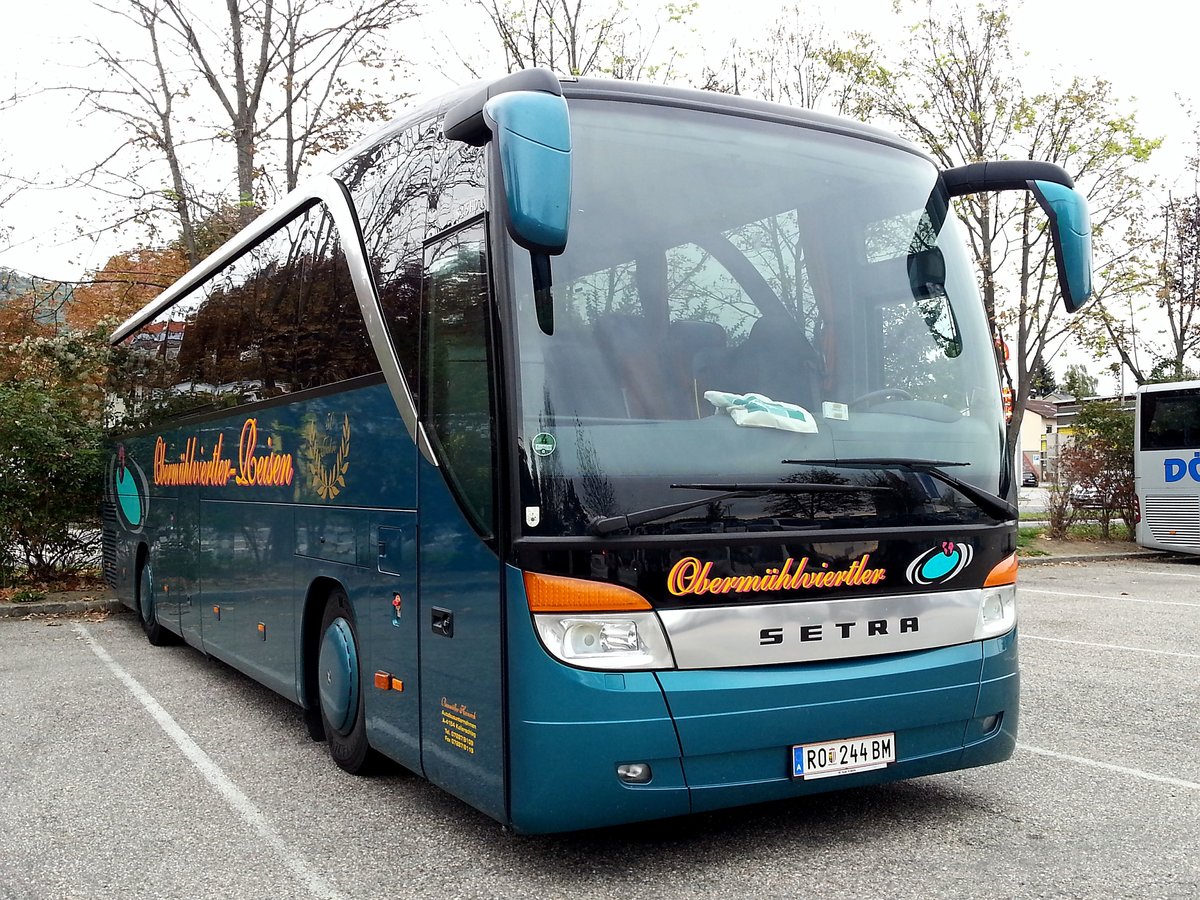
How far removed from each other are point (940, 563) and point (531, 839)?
6.57 ft

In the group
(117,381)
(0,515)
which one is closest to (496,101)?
(117,381)

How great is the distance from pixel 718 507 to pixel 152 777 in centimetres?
355

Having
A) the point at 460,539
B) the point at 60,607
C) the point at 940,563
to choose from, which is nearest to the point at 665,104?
the point at 460,539

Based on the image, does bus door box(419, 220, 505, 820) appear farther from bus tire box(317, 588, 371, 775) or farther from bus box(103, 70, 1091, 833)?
bus tire box(317, 588, 371, 775)

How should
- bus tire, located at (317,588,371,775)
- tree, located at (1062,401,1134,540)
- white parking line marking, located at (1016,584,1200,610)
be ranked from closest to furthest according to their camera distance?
1. bus tire, located at (317,588,371,775)
2. white parking line marking, located at (1016,584,1200,610)
3. tree, located at (1062,401,1134,540)

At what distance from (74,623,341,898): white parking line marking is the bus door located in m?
0.62

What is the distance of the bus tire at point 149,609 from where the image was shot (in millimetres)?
10492

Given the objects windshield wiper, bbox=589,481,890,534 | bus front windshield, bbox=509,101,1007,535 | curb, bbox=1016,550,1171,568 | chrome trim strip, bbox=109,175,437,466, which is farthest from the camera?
curb, bbox=1016,550,1171,568

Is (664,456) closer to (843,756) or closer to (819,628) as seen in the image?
(819,628)

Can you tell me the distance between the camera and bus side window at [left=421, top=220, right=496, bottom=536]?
4336mm

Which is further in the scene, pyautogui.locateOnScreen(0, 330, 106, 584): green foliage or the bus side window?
pyautogui.locateOnScreen(0, 330, 106, 584): green foliage

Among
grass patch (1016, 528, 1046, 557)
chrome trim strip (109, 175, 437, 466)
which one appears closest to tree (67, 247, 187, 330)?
chrome trim strip (109, 175, 437, 466)

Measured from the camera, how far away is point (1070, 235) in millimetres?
5098

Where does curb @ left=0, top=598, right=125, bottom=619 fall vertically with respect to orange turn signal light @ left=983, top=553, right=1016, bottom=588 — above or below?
below
